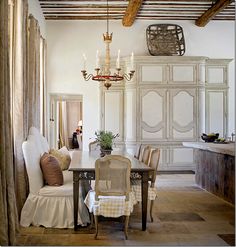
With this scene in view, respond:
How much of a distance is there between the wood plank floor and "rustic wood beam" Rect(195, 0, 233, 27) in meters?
4.48

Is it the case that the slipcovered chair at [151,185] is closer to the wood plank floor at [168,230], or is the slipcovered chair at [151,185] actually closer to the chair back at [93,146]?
the wood plank floor at [168,230]

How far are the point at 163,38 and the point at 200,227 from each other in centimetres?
599

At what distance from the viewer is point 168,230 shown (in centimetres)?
418

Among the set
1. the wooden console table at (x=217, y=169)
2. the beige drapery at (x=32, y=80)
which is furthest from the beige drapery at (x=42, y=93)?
the wooden console table at (x=217, y=169)

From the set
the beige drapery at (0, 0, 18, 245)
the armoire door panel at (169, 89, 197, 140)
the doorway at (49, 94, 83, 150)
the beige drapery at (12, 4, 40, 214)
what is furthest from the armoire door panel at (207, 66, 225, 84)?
the beige drapery at (0, 0, 18, 245)

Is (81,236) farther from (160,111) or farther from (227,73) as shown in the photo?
(227,73)

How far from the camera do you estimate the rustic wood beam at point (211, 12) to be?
784 centimetres

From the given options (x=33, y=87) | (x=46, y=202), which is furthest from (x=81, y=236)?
(x=33, y=87)

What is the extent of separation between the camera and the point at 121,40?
935 cm

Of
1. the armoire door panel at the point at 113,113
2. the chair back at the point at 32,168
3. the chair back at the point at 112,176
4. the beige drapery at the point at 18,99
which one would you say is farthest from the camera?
the armoire door panel at the point at 113,113

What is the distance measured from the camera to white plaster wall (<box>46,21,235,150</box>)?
363 inches

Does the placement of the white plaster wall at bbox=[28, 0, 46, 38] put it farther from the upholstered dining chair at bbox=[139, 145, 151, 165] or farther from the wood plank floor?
the wood plank floor

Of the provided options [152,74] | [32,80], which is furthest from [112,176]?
[152,74]

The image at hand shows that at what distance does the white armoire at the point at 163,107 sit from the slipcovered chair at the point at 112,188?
4976 mm
